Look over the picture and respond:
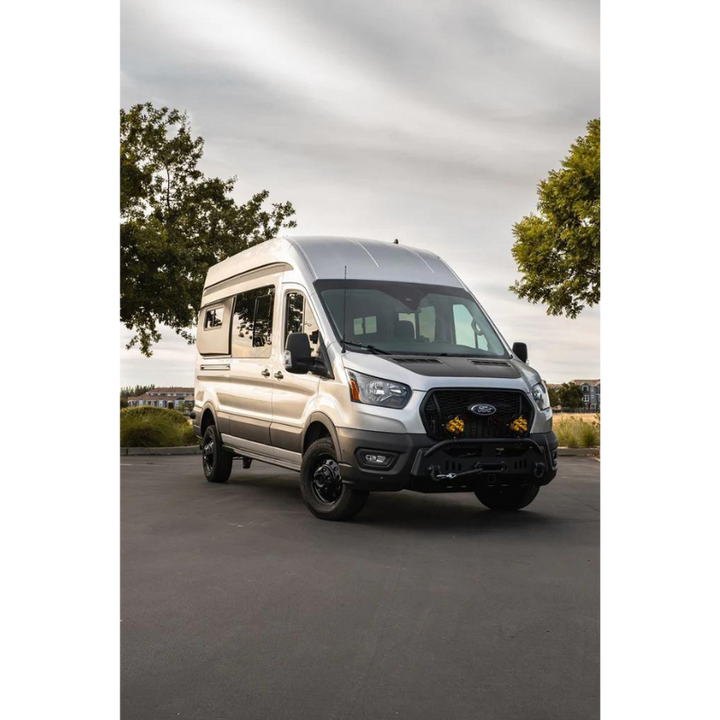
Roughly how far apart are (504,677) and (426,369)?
4802mm

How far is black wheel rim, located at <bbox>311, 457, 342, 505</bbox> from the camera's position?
30.3ft

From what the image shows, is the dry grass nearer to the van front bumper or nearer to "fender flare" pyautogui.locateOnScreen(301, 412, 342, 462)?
the van front bumper

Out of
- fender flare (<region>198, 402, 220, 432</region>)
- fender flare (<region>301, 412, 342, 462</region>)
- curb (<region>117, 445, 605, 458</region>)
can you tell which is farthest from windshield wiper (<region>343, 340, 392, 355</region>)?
curb (<region>117, 445, 605, 458</region>)

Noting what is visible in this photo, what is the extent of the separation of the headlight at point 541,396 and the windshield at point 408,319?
697mm

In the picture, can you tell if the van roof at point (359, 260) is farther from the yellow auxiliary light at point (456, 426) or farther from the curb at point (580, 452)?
the curb at point (580, 452)

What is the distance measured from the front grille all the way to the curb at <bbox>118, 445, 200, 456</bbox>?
494 inches

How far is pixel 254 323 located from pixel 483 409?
402 centimetres

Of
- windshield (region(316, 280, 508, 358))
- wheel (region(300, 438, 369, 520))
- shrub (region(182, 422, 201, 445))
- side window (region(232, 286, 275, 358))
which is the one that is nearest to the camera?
wheel (region(300, 438, 369, 520))

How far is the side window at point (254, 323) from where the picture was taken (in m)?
11.0

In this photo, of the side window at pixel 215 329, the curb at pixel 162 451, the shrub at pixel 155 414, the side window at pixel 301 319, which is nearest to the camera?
the side window at pixel 301 319

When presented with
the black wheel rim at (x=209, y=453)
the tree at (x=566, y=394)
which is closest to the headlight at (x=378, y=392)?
the black wheel rim at (x=209, y=453)
